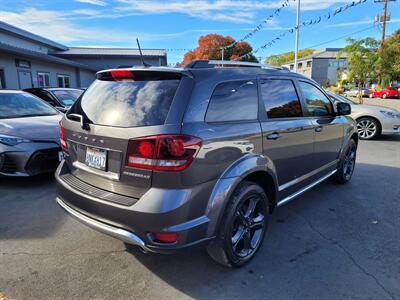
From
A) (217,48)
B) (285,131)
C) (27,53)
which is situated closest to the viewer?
(285,131)

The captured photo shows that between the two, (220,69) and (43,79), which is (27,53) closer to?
(43,79)

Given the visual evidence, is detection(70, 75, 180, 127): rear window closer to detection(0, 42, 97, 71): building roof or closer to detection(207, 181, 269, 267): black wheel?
detection(207, 181, 269, 267): black wheel

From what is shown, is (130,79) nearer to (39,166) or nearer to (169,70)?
(169,70)

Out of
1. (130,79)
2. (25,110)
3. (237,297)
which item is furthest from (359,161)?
(25,110)

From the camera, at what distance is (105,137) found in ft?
7.55

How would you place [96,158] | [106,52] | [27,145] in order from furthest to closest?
[106,52], [27,145], [96,158]

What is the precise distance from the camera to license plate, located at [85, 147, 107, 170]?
7.77 ft

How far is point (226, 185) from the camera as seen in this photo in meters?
2.32

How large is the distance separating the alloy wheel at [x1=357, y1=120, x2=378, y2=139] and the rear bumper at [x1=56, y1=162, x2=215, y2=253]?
8.18 metres

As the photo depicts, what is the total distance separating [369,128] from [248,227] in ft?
25.2

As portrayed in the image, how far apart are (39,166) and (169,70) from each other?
3.19m

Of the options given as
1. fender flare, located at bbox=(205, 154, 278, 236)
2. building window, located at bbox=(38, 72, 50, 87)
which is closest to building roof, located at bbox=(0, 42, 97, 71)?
building window, located at bbox=(38, 72, 50, 87)

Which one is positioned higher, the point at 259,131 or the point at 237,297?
the point at 259,131

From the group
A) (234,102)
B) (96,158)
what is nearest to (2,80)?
(96,158)
